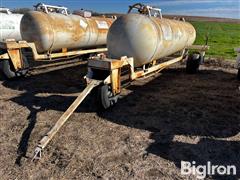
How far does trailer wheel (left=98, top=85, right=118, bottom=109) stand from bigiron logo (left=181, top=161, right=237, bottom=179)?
83.6 inches

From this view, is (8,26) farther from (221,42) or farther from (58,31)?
(221,42)

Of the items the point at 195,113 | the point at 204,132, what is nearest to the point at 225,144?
the point at 204,132

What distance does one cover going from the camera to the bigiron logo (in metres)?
3.52

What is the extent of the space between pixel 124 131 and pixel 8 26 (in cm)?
822

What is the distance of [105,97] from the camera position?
17.6ft

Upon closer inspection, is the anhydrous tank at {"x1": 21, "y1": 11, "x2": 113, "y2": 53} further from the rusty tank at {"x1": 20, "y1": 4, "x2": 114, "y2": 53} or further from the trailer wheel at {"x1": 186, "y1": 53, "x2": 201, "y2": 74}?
the trailer wheel at {"x1": 186, "y1": 53, "x2": 201, "y2": 74}

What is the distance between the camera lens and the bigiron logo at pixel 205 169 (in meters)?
3.52

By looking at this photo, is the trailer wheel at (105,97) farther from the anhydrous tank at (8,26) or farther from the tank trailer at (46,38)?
the anhydrous tank at (8,26)

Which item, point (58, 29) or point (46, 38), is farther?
point (58, 29)

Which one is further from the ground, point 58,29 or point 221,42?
point 58,29

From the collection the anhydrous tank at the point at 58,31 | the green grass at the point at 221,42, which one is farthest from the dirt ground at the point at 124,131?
the green grass at the point at 221,42

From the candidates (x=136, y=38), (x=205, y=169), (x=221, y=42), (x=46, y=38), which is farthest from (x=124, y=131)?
(x=221, y=42)

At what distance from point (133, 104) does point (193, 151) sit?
2153mm

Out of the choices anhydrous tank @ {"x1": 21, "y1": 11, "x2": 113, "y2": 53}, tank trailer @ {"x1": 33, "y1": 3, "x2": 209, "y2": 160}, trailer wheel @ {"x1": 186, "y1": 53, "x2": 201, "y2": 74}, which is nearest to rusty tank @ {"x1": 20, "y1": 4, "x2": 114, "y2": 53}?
anhydrous tank @ {"x1": 21, "y1": 11, "x2": 113, "y2": 53}
